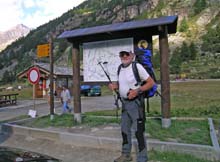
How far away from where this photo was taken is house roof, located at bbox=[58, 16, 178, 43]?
29.5 ft

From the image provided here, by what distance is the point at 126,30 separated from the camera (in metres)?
9.55

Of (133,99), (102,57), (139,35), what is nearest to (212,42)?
(102,57)

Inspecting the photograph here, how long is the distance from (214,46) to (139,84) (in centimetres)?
10692

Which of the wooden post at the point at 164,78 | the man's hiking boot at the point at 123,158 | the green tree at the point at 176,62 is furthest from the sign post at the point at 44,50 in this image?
the green tree at the point at 176,62

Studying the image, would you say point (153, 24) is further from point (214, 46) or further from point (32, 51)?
point (32, 51)

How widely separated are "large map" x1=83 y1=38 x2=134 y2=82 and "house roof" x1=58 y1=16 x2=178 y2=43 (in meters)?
0.19

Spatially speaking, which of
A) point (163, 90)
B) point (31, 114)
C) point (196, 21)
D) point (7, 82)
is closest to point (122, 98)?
point (163, 90)

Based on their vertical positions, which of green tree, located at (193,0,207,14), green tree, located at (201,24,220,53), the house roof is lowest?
the house roof

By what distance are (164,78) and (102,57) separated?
2.29 meters

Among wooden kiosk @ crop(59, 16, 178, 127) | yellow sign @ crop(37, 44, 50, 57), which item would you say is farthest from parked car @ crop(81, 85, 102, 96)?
wooden kiosk @ crop(59, 16, 178, 127)

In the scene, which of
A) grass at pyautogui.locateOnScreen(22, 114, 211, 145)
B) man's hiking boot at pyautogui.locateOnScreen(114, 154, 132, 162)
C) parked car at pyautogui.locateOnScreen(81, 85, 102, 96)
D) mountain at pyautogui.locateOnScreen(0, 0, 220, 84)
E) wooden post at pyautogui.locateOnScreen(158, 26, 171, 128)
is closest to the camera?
man's hiking boot at pyautogui.locateOnScreen(114, 154, 132, 162)

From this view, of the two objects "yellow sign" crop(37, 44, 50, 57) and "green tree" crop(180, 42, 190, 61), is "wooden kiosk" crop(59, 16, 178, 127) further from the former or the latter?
"green tree" crop(180, 42, 190, 61)

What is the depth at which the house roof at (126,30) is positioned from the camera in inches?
354

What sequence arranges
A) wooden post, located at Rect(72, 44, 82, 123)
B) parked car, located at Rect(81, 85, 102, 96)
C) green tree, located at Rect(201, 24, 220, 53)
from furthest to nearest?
green tree, located at Rect(201, 24, 220, 53) → parked car, located at Rect(81, 85, 102, 96) → wooden post, located at Rect(72, 44, 82, 123)
